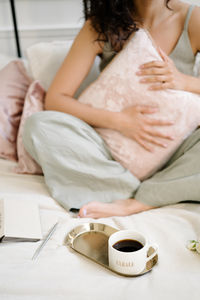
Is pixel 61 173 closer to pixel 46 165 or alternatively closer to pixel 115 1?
pixel 46 165

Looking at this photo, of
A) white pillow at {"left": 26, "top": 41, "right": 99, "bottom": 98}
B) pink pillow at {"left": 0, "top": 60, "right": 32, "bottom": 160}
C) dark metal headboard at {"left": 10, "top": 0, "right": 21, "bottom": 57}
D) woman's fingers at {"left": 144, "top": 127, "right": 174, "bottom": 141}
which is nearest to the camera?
woman's fingers at {"left": 144, "top": 127, "right": 174, "bottom": 141}

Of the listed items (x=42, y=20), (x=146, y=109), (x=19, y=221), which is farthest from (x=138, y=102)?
(x=42, y=20)

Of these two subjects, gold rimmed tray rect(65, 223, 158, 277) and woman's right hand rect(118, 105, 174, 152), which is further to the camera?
woman's right hand rect(118, 105, 174, 152)

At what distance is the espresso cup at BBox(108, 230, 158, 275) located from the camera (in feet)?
2.17

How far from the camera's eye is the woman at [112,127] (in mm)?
1031

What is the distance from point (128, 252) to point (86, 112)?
0.62 metres

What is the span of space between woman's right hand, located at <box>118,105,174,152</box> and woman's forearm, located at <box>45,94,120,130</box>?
0.04 metres

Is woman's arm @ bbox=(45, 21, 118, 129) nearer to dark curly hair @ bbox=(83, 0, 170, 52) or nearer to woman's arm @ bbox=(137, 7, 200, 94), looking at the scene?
dark curly hair @ bbox=(83, 0, 170, 52)

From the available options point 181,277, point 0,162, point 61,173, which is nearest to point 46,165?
point 61,173

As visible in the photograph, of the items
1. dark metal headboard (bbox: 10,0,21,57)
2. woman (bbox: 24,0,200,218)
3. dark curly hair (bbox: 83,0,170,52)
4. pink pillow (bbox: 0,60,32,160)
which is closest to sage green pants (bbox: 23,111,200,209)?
woman (bbox: 24,0,200,218)

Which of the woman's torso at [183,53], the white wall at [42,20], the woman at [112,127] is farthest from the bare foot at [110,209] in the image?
the white wall at [42,20]

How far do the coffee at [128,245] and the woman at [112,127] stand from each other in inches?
11.2

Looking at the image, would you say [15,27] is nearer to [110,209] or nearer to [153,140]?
[153,140]

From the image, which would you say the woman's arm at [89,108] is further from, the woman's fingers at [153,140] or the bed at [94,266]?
the bed at [94,266]
